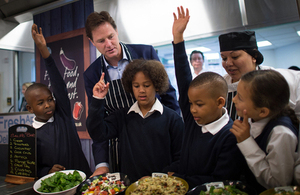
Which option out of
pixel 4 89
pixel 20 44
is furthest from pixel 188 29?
pixel 4 89

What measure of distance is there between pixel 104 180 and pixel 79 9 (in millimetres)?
2378

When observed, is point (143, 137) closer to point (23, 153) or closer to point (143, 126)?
point (143, 126)

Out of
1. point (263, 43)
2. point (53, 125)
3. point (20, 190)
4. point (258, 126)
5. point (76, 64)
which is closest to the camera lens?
point (258, 126)

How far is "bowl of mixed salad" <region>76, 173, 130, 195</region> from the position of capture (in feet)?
3.77

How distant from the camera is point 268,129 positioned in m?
1.03

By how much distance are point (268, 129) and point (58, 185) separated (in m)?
1.14

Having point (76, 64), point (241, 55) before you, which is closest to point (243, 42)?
point (241, 55)

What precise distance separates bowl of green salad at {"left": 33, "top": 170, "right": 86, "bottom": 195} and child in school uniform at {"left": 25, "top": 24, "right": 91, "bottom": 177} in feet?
1.31

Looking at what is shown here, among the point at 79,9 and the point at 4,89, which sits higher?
the point at 79,9

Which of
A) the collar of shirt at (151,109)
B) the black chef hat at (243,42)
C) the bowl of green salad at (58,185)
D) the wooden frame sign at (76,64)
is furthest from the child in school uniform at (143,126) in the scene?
the wooden frame sign at (76,64)

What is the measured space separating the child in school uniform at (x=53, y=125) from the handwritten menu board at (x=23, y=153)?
0.10 m

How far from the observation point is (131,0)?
308 cm

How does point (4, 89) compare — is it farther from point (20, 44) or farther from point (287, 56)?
point (287, 56)

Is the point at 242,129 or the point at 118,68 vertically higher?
the point at 118,68
